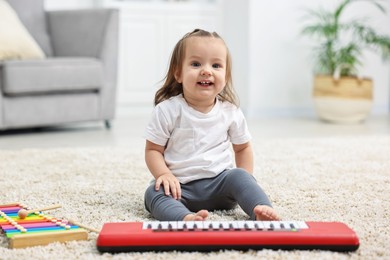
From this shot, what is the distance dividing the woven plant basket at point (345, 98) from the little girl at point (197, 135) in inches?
107

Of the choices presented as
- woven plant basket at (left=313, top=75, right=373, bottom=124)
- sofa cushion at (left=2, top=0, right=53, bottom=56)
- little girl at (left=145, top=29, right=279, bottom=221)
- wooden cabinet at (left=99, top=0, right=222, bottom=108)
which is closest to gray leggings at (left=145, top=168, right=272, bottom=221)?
little girl at (left=145, top=29, right=279, bottom=221)

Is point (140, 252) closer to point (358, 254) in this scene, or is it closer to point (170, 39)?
point (358, 254)

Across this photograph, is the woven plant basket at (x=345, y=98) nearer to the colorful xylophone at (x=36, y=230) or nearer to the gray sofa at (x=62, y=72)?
the gray sofa at (x=62, y=72)

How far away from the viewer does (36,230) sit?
1416mm

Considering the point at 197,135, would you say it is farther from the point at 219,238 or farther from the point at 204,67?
the point at 219,238

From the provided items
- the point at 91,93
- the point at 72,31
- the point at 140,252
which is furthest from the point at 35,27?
the point at 140,252

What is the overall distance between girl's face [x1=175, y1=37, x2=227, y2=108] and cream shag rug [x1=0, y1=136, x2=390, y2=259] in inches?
12.9

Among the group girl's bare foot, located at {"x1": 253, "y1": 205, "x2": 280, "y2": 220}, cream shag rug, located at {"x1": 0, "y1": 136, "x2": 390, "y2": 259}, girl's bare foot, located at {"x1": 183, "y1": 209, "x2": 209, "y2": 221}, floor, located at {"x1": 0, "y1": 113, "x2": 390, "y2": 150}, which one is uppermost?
girl's bare foot, located at {"x1": 183, "y1": 209, "x2": 209, "y2": 221}

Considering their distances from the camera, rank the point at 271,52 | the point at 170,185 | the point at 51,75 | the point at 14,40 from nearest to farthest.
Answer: the point at 170,185, the point at 51,75, the point at 14,40, the point at 271,52

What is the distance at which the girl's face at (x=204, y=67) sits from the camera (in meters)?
1.67

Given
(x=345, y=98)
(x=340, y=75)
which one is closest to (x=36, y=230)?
(x=345, y=98)

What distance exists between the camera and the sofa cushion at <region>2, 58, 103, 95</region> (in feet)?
11.3

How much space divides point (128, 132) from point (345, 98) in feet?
4.97

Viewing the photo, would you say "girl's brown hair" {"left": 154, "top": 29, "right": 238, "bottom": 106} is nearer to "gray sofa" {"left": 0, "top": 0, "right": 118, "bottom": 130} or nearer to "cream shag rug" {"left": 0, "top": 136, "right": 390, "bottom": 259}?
"cream shag rug" {"left": 0, "top": 136, "right": 390, "bottom": 259}
